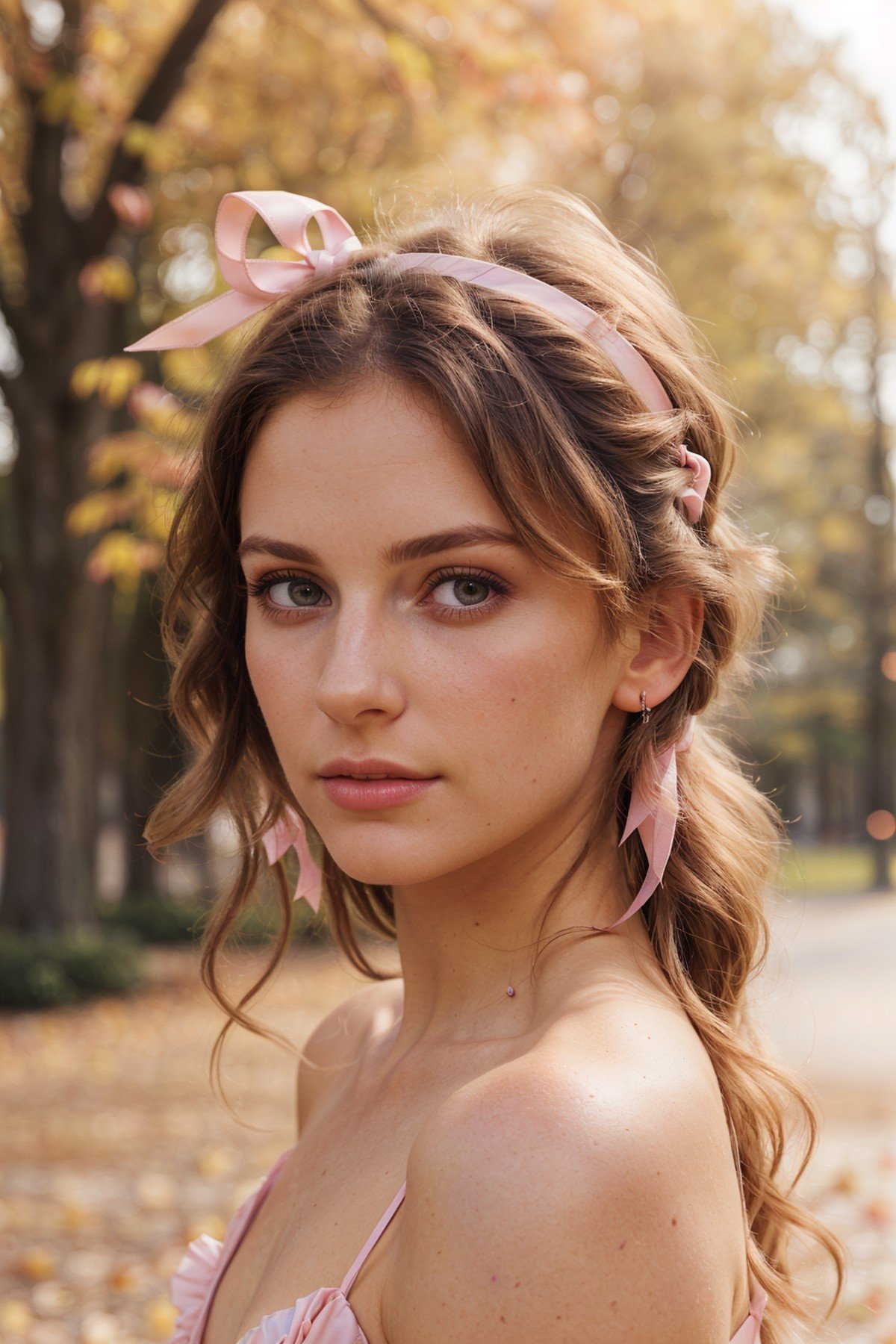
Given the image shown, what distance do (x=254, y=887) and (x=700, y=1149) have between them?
1187 millimetres

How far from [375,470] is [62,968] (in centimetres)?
1012

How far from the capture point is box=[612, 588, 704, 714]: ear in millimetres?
1819

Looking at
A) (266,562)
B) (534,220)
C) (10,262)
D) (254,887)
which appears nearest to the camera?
(266,562)

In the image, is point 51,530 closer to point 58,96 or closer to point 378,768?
point 58,96

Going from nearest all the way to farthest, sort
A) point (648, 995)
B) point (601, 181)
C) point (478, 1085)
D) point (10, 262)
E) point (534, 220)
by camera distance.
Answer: point (478, 1085) < point (648, 995) < point (534, 220) < point (10, 262) < point (601, 181)

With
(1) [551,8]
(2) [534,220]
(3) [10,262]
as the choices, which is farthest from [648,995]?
(3) [10,262]

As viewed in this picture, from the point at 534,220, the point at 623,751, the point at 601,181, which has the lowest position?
the point at 601,181

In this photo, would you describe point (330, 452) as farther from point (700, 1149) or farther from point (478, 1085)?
point (700, 1149)

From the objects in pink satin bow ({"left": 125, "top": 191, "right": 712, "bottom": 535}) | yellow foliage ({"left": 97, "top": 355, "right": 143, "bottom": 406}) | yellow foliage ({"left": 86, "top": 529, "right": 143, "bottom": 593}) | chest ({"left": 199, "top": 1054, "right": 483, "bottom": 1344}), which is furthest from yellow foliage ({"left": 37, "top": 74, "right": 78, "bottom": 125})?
chest ({"left": 199, "top": 1054, "right": 483, "bottom": 1344})

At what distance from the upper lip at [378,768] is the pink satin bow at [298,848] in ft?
2.17

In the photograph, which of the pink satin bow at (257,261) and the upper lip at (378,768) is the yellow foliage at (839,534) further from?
the upper lip at (378,768)

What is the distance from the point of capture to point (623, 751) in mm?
1890

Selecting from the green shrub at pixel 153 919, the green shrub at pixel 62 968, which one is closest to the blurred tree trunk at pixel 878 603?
the green shrub at pixel 153 919

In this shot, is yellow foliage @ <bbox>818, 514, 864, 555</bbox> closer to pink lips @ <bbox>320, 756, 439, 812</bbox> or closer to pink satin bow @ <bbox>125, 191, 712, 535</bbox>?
pink satin bow @ <bbox>125, 191, 712, 535</bbox>
